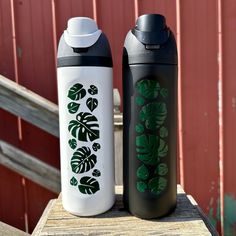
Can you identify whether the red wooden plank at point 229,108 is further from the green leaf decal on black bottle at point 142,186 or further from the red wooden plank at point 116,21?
the green leaf decal on black bottle at point 142,186

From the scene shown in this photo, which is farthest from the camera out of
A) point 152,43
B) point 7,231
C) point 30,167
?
point 30,167

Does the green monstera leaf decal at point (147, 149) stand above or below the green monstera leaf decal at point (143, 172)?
above

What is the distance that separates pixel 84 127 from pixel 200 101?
0.64 m

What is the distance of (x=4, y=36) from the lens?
1.06 meters

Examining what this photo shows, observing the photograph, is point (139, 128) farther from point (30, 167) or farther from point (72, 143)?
point (30, 167)

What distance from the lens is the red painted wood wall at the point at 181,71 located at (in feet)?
3.45

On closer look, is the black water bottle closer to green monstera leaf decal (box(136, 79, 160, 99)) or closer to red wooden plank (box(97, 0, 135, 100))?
green monstera leaf decal (box(136, 79, 160, 99))

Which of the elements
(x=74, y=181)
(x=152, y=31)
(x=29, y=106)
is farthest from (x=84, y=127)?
(x=29, y=106)

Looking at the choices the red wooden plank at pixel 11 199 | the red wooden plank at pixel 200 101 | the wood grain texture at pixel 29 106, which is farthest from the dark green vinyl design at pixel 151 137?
the red wooden plank at pixel 11 199

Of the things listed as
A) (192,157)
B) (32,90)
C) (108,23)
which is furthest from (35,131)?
(192,157)

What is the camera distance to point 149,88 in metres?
0.55

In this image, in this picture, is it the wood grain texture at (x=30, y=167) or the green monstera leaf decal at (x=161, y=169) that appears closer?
the green monstera leaf decal at (x=161, y=169)

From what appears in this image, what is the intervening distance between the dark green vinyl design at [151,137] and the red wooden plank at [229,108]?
61 cm

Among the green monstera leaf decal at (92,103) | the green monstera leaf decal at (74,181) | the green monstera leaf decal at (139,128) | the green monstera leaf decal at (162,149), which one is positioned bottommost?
the green monstera leaf decal at (74,181)
